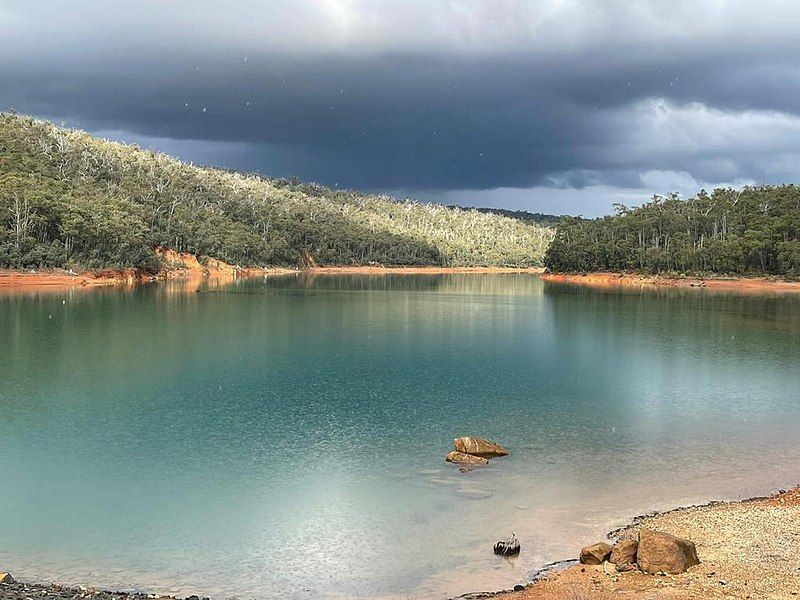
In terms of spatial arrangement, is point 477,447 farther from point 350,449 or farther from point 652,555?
point 652,555

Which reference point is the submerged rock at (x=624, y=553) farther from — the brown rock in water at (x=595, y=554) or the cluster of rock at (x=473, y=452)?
the cluster of rock at (x=473, y=452)

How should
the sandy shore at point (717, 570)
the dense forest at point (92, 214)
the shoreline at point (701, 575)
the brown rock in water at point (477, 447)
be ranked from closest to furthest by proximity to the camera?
1. the shoreline at point (701, 575)
2. the sandy shore at point (717, 570)
3. the brown rock in water at point (477, 447)
4. the dense forest at point (92, 214)

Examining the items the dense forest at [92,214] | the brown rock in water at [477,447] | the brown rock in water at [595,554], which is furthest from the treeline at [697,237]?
the brown rock in water at [595,554]

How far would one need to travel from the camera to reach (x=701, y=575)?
13109mm

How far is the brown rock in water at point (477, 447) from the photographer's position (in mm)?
22453

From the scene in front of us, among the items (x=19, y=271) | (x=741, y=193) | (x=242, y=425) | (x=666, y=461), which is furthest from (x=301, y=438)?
(x=741, y=193)

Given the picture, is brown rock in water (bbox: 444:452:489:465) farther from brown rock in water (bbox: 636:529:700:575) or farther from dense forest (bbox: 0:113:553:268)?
dense forest (bbox: 0:113:553:268)

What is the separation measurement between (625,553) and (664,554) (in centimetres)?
83

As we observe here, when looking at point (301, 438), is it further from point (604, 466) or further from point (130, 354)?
point (130, 354)

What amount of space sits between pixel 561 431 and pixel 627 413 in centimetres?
506

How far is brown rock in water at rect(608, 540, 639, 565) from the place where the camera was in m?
14.0

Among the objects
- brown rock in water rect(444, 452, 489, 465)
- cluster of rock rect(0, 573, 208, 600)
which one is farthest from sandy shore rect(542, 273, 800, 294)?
cluster of rock rect(0, 573, 208, 600)

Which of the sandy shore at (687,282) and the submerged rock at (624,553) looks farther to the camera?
the sandy shore at (687,282)

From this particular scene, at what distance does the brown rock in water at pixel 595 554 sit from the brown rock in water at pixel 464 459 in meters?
7.43
